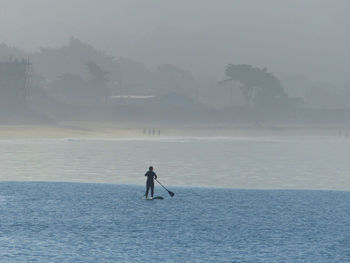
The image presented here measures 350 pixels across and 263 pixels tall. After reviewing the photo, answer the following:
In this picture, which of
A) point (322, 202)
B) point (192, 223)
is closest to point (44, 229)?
point (192, 223)

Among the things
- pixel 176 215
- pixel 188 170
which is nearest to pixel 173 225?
pixel 176 215

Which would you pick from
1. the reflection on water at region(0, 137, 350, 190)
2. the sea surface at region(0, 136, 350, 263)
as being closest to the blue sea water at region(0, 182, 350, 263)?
the sea surface at region(0, 136, 350, 263)

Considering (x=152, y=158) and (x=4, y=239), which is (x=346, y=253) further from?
(x=152, y=158)

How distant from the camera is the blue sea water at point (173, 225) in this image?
30625 millimetres

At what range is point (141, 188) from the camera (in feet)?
196

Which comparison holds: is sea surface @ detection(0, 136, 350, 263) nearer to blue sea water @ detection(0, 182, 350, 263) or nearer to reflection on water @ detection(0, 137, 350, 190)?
blue sea water @ detection(0, 182, 350, 263)

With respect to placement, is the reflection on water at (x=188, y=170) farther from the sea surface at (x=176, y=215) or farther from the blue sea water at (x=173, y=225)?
the blue sea water at (x=173, y=225)

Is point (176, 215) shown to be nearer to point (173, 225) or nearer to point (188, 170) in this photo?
point (173, 225)

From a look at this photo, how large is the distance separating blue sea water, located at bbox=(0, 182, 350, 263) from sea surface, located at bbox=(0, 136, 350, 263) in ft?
0.16

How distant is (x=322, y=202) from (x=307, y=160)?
A: 50.9 m

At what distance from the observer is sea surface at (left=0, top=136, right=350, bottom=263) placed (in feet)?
102

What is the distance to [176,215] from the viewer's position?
4338cm

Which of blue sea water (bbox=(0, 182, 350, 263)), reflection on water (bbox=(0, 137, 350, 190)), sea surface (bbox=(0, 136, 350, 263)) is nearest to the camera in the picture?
blue sea water (bbox=(0, 182, 350, 263))

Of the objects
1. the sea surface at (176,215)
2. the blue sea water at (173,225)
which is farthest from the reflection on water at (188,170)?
the blue sea water at (173,225)
